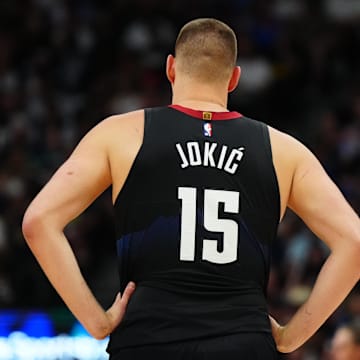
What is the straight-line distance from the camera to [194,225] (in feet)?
12.2

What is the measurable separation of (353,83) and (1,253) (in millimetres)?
4998

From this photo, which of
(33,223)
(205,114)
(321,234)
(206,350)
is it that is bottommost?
(206,350)

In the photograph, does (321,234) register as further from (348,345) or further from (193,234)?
(348,345)

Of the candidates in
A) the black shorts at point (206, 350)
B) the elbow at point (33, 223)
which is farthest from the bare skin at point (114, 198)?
the black shorts at point (206, 350)

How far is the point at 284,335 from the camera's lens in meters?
3.88

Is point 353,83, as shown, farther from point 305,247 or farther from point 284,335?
point 284,335

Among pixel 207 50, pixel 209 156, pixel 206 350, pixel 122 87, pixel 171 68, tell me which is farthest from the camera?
pixel 122 87

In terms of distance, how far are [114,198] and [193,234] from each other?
0.31 m

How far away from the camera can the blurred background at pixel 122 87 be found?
36.1 ft

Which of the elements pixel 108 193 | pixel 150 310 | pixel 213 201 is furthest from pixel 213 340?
pixel 108 193

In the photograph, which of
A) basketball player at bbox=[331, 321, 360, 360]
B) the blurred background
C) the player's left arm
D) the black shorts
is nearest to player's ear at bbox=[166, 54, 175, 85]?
the player's left arm

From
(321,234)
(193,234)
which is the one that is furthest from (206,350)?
(321,234)

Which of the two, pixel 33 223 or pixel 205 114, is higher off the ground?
pixel 205 114

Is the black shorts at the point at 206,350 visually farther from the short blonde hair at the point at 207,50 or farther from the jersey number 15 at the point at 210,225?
the short blonde hair at the point at 207,50
